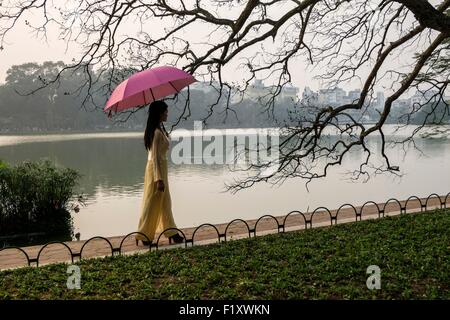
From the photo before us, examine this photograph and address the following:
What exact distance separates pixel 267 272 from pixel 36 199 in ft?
26.3

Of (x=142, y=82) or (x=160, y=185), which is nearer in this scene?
(x=142, y=82)

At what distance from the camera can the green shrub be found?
10383mm

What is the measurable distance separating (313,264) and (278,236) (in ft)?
4.14

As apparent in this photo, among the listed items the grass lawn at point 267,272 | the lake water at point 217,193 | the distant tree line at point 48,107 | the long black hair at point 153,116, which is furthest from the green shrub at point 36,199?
the distant tree line at point 48,107

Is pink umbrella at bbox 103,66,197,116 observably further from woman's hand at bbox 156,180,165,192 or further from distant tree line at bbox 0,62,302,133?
distant tree line at bbox 0,62,302,133

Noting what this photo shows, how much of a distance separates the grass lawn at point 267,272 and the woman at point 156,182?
1.84ft

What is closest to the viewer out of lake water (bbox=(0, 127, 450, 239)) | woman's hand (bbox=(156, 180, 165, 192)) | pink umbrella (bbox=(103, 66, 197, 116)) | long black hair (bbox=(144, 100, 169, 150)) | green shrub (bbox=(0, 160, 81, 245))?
pink umbrella (bbox=(103, 66, 197, 116))

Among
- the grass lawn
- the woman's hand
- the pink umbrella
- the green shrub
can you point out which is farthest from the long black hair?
the green shrub

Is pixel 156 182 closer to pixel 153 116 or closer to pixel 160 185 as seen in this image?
pixel 160 185

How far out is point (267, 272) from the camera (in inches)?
174

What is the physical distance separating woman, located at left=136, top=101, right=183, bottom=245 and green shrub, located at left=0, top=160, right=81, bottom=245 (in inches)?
211

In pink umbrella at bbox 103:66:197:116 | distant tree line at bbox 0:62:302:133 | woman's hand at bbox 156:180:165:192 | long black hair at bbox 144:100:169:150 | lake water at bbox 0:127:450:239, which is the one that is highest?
distant tree line at bbox 0:62:302:133

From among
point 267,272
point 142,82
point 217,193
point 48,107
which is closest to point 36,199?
point 142,82
